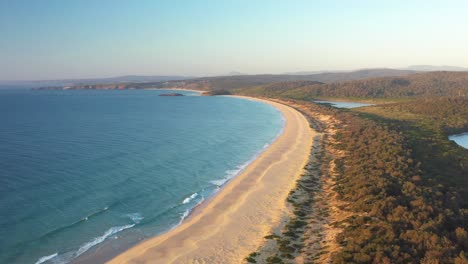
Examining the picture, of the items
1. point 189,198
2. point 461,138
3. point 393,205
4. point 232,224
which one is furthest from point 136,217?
point 461,138

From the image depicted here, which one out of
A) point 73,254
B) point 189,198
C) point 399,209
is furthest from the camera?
point 189,198

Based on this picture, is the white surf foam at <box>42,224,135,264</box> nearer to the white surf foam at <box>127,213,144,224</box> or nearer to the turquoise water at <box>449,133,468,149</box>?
the white surf foam at <box>127,213,144,224</box>

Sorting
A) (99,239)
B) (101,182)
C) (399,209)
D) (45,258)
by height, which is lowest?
(99,239)

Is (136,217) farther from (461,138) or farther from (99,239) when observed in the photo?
(461,138)

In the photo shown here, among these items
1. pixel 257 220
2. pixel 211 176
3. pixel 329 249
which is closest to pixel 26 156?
pixel 211 176

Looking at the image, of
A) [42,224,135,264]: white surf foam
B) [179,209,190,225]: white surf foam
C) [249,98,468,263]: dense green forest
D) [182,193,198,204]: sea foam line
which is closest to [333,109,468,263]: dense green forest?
[249,98,468,263]: dense green forest
